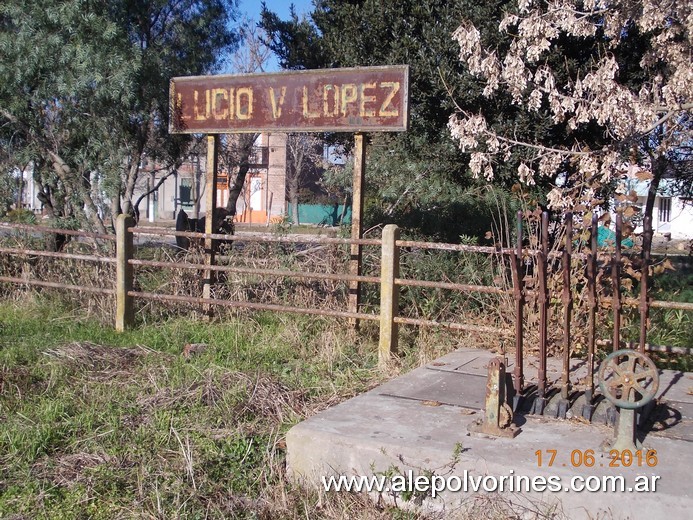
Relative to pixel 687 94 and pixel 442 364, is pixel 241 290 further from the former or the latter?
pixel 687 94

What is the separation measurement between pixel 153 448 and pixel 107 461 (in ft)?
1.05

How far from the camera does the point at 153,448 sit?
15.5ft

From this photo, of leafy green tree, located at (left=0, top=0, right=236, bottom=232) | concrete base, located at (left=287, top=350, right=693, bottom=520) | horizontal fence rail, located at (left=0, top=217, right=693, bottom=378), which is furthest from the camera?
leafy green tree, located at (left=0, top=0, right=236, bottom=232)

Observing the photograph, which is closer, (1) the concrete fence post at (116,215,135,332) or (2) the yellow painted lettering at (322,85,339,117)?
(2) the yellow painted lettering at (322,85,339,117)

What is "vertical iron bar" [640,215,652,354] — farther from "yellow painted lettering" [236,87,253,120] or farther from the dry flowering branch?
"yellow painted lettering" [236,87,253,120]

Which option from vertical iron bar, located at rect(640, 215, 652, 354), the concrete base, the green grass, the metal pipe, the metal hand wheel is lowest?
the green grass

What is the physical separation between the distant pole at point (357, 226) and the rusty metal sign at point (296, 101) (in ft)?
0.99

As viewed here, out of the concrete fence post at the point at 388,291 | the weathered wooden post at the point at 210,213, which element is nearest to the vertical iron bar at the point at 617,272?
the concrete fence post at the point at 388,291

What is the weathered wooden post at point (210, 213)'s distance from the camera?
8552 millimetres

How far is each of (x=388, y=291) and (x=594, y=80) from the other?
3727 millimetres

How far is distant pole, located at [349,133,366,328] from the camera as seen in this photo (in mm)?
7844

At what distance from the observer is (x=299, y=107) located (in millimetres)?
8289

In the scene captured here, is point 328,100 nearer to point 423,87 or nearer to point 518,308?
point 423,87

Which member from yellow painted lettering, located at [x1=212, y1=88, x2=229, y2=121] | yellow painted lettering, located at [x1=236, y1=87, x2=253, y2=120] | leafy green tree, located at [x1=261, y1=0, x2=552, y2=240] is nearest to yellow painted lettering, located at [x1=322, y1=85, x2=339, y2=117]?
yellow painted lettering, located at [x1=236, y1=87, x2=253, y2=120]
